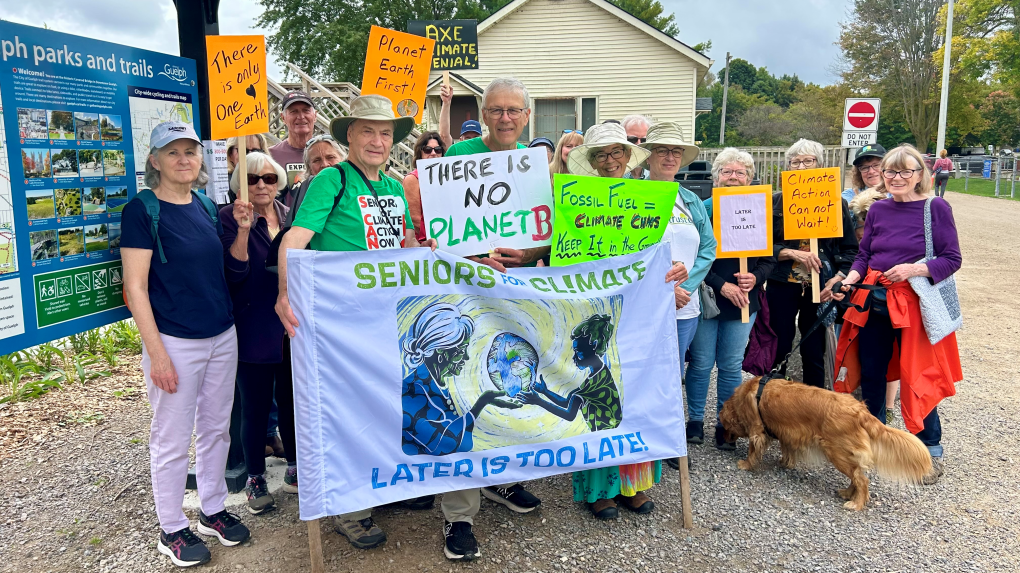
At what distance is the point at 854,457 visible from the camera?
377 centimetres

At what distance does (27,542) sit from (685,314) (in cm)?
Answer: 396

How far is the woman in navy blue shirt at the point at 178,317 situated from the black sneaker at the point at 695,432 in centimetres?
307

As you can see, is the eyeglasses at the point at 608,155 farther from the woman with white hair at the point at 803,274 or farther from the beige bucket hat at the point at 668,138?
the woman with white hair at the point at 803,274

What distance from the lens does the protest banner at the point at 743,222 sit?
4.29 m

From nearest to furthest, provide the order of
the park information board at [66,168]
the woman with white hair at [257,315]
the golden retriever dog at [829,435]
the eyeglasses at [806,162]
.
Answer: the park information board at [66,168] → the woman with white hair at [257,315] → the golden retriever dog at [829,435] → the eyeglasses at [806,162]

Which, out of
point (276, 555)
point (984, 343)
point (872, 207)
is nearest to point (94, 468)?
point (276, 555)

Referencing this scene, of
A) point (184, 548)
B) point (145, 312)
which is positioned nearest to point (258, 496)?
point (184, 548)

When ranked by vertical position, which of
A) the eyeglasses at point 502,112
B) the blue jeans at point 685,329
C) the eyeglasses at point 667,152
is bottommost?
the blue jeans at point 685,329

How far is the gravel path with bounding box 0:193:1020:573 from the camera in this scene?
3295mm

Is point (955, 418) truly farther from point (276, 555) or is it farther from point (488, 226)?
point (276, 555)

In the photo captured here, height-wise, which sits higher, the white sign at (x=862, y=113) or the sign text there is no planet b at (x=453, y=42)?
the sign text there is no planet b at (x=453, y=42)

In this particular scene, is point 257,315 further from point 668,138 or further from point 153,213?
point 668,138

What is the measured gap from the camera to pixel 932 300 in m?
4.23

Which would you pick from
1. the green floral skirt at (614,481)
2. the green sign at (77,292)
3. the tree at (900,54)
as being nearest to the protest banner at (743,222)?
the green floral skirt at (614,481)
